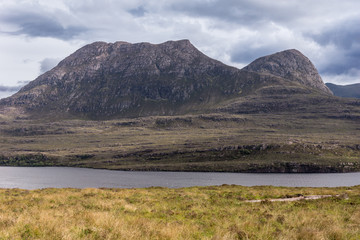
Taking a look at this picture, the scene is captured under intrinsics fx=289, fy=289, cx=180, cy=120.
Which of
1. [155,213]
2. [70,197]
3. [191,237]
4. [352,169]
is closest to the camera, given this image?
[191,237]

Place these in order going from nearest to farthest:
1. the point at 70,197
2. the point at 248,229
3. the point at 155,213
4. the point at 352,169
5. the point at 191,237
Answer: the point at 191,237 → the point at 248,229 → the point at 155,213 → the point at 70,197 → the point at 352,169

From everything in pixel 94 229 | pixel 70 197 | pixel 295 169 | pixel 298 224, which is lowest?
pixel 295 169

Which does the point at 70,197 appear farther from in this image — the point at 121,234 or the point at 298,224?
the point at 298,224

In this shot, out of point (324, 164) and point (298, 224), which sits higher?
point (298, 224)

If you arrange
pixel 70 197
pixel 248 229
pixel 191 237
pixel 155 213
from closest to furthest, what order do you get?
pixel 191 237, pixel 248 229, pixel 155 213, pixel 70 197

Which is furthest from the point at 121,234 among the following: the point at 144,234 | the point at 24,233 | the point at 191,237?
the point at 24,233

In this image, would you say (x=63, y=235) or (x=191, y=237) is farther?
(x=191, y=237)

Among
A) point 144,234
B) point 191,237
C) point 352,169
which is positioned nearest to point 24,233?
point 144,234

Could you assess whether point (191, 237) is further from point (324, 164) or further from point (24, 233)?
point (324, 164)

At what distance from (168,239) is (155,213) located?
937cm

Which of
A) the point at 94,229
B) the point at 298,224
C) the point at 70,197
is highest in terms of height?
the point at 94,229

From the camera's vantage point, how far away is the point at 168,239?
12.6 metres

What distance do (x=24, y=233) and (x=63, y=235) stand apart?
96.6 inches

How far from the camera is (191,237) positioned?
43.7ft
